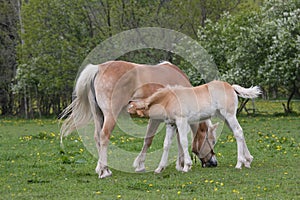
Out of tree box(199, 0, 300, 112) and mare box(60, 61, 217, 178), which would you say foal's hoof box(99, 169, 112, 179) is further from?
tree box(199, 0, 300, 112)

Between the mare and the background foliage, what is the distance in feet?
51.6

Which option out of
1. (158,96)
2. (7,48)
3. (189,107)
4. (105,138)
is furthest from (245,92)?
(7,48)

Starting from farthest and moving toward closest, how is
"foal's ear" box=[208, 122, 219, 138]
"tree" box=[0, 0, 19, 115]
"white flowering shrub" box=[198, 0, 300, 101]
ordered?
"tree" box=[0, 0, 19, 115] < "white flowering shrub" box=[198, 0, 300, 101] < "foal's ear" box=[208, 122, 219, 138]

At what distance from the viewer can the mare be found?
10.6m

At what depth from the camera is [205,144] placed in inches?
452

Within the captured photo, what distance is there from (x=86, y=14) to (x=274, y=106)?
1432 centimetres

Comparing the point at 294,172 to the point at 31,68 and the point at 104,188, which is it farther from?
the point at 31,68

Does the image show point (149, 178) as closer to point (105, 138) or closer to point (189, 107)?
point (105, 138)

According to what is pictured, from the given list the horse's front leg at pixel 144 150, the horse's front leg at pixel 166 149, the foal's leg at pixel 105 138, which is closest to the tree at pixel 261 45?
the horse's front leg at pixel 144 150

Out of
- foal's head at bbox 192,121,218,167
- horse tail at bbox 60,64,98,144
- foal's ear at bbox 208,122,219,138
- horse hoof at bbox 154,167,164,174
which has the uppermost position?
horse tail at bbox 60,64,98,144

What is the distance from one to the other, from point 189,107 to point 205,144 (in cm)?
118

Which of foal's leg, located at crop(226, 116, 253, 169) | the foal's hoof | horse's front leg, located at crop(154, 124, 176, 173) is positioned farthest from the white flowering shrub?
the foal's hoof

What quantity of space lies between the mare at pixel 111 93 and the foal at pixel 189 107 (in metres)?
0.36

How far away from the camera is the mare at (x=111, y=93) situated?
34.7ft
